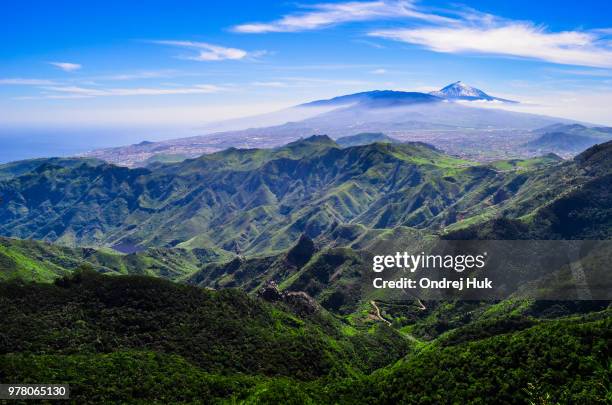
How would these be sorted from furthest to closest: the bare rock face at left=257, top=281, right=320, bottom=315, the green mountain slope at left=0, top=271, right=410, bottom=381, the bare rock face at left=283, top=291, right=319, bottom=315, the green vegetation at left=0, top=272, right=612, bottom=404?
1. the bare rock face at left=257, top=281, right=320, bottom=315
2. the bare rock face at left=283, top=291, right=319, bottom=315
3. the green mountain slope at left=0, top=271, right=410, bottom=381
4. the green vegetation at left=0, top=272, right=612, bottom=404

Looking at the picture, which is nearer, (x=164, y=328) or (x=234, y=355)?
(x=234, y=355)

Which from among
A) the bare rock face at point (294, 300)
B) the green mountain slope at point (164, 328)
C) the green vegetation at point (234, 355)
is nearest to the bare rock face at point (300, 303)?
the bare rock face at point (294, 300)

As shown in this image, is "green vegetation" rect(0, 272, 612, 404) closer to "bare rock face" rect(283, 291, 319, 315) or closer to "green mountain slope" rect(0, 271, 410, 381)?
"green mountain slope" rect(0, 271, 410, 381)

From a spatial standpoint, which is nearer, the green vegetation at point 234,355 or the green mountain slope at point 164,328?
the green vegetation at point 234,355

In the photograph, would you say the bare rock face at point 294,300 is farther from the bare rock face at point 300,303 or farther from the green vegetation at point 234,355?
the green vegetation at point 234,355

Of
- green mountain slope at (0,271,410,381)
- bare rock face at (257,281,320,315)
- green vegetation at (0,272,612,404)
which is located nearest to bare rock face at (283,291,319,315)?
bare rock face at (257,281,320,315)

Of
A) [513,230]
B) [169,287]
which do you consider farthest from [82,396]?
[513,230]

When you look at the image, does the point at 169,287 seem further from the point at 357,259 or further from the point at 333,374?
the point at 357,259

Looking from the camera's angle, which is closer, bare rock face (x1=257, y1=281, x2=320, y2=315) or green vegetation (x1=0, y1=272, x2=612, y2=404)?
green vegetation (x1=0, y1=272, x2=612, y2=404)

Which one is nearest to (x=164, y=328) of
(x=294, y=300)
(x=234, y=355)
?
(x=234, y=355)

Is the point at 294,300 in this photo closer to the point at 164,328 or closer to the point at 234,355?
the point at 234,355

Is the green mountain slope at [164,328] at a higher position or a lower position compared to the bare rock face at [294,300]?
higher
